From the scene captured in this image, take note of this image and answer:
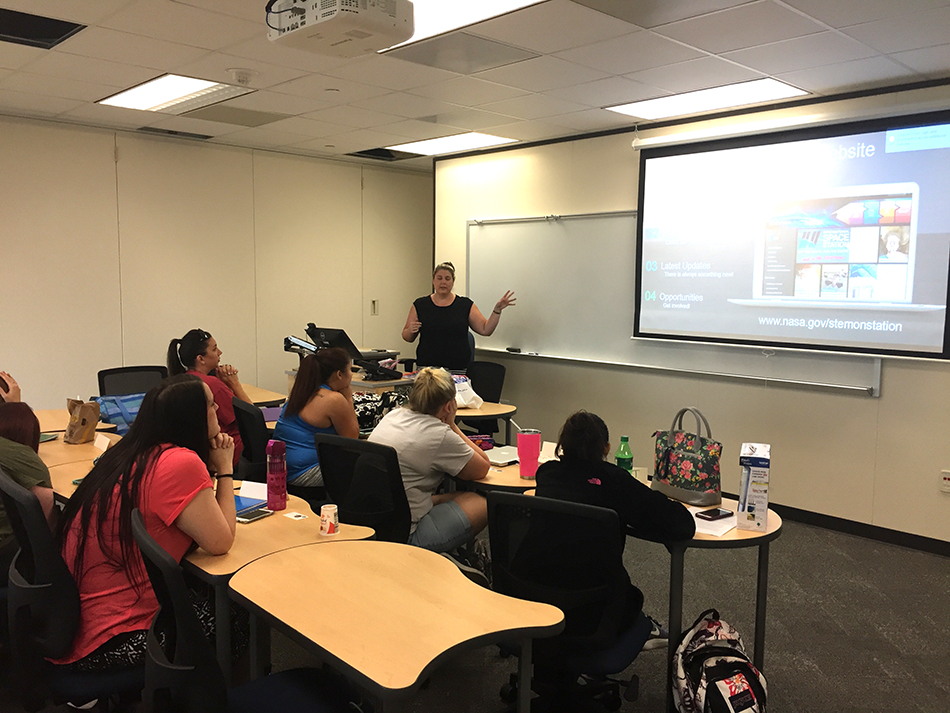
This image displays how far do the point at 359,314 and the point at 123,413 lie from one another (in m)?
4.03

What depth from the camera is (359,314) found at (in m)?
8.06

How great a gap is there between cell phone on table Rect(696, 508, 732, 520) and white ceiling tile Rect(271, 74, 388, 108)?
3.37 meters

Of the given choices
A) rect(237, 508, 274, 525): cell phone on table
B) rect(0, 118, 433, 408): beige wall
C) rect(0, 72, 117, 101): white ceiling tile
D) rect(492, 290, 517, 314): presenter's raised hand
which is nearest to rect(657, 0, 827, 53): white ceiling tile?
rect(237, 508, 274, 525): cell phone on table

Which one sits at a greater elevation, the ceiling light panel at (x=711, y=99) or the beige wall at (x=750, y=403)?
the ceiling light panel at (x=711, y=99)

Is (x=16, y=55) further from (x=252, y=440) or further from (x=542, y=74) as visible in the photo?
(x=542, y=74)

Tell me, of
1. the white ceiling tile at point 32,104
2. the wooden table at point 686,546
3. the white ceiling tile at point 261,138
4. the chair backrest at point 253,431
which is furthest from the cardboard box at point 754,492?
the white ceiling tile at point 32,104

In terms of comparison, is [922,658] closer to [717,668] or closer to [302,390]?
[717,668]

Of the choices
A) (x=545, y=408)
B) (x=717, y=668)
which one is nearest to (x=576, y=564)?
(x=717, y=668)

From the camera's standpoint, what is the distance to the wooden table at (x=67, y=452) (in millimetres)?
3480

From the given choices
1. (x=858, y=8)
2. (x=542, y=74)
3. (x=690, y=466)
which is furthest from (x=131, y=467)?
(x=858, y=8)

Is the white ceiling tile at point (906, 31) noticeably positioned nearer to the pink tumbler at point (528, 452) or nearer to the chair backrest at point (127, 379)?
the pink tumbler at point (528, 452)

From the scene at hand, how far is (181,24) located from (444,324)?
3.22m

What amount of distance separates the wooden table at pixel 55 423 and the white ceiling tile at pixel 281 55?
2280mm

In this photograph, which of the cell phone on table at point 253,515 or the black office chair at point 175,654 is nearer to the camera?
the black office chair at point 175,654
